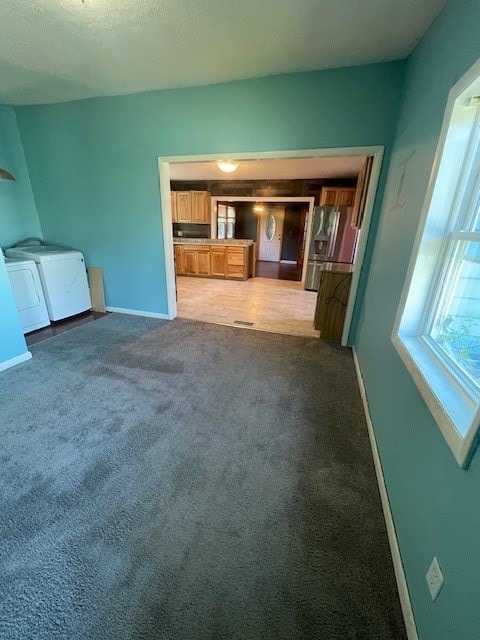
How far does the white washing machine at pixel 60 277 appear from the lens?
3.32 metres

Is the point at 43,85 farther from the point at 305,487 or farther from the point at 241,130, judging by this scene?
the point at 305,487

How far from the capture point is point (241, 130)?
2.75 meters

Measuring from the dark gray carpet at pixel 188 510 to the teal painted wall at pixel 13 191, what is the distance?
255 cm

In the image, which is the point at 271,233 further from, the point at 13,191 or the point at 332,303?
the point at 13,191

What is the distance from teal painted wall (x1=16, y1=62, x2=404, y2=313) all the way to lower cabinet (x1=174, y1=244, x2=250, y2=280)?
3013 mm

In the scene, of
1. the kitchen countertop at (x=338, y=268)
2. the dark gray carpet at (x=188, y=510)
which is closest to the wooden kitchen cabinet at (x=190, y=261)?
the kitchen countertop at (x=338, y=268)

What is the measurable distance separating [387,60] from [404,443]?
302 cm

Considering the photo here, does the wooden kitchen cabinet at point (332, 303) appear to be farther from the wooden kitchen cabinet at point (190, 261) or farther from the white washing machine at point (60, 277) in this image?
A: the wooden kitchen cabinet at point (190, 261)

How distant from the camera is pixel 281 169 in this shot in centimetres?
500

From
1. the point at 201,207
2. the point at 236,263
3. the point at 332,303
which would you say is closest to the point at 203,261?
the point at 236,263

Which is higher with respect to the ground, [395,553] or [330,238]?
[330,238]

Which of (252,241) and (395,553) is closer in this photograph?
(395,553)

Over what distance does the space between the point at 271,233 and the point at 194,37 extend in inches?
353

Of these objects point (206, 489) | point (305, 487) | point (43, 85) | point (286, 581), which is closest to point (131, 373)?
point (206, 489)
